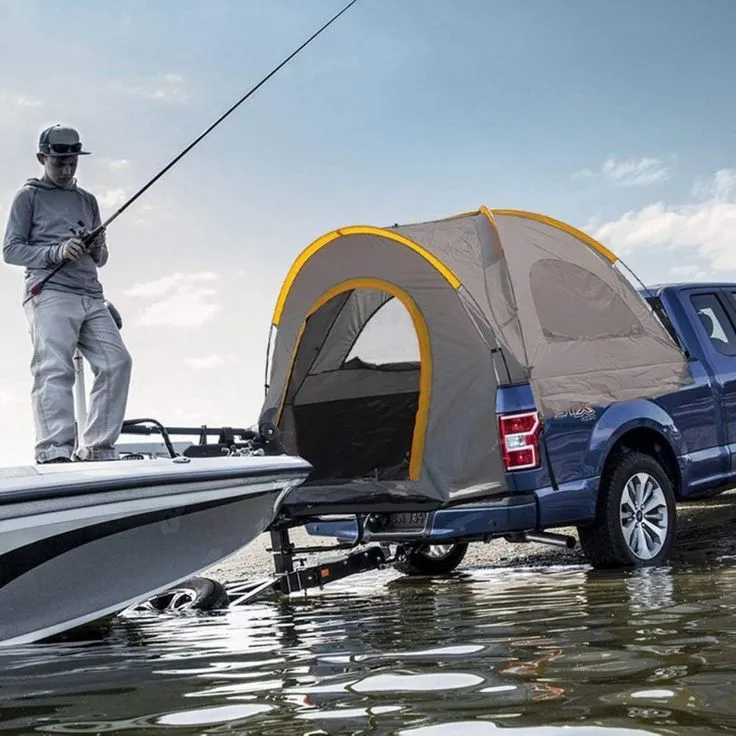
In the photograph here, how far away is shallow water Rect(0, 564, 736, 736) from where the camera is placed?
2.67 metres

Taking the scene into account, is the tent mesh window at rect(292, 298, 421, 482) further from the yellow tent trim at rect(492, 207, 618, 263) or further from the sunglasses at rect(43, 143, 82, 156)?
the sunglasses at rect(43, 143, 82, 156)

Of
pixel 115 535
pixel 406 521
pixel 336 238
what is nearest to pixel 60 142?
pixel 336 238

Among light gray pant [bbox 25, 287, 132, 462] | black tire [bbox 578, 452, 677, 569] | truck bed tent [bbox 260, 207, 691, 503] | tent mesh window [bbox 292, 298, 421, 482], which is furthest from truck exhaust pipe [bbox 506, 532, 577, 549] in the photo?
light gray pant [bbox 25, 287, 132, 462]

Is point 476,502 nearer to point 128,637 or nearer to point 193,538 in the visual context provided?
point 193,538

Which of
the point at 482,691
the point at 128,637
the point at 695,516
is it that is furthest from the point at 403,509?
the point at 695,516

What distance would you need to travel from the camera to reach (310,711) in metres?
2.84

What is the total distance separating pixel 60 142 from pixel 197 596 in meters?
2.53

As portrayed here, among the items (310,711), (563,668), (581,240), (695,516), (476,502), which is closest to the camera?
(310,711)

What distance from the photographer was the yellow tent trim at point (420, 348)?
657 cm

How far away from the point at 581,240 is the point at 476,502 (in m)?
1.98

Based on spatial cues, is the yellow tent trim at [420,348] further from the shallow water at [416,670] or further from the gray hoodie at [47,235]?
the gray hoodie at [47,235]

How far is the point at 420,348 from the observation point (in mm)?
6816

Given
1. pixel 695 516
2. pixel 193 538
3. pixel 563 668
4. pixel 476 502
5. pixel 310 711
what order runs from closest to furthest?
pixel 310 711 → pixel 563 668 → pixel 193 538 → pixel 476 502 → pixel 695 516

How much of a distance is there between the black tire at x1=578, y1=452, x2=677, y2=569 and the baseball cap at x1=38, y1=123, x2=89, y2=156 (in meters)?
3.49
